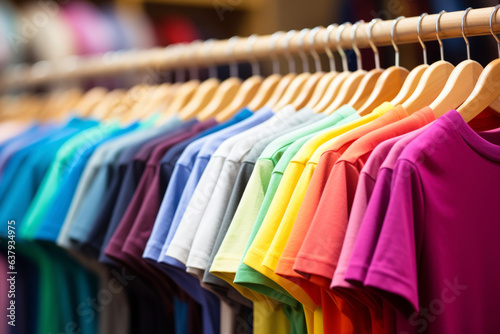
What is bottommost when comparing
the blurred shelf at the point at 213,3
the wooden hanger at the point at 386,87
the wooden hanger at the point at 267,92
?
the wooden hanger at the point at 267,92

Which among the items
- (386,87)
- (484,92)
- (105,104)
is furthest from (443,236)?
(105,104)

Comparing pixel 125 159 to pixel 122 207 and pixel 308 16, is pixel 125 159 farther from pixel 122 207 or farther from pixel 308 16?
pixel 308 16

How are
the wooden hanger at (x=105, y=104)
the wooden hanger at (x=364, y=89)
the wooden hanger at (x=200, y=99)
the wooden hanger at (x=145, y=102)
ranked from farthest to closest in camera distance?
the wooden hanger at (x=105, y=104) < the wooden hanger at (x=145, y=102) < the wooden hanger at (x=200, y=99) < the wooden hanger at (x=364, y=89)

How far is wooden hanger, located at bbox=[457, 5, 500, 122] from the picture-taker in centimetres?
92

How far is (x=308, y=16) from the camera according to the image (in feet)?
8.38

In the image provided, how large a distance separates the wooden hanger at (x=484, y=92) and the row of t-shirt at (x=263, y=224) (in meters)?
0.05

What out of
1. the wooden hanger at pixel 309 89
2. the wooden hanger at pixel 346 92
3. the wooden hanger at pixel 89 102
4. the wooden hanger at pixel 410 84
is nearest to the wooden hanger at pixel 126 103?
the wooden hanger at pixel 89 102

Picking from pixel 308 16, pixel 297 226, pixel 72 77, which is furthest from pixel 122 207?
pixel 308 16

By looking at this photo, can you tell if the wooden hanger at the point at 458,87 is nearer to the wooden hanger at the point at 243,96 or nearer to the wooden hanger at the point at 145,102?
the wooden hanger at the point at 243,96

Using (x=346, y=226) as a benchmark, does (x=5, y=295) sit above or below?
below

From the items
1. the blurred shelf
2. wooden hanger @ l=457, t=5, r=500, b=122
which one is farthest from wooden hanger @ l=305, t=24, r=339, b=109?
the blurred shelf

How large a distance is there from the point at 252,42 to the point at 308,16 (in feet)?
4.03

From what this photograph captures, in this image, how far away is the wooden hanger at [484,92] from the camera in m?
0.92

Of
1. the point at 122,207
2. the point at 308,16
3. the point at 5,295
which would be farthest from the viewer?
the point at 308,16
